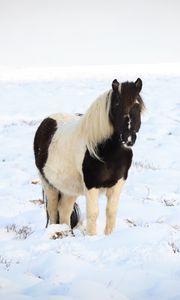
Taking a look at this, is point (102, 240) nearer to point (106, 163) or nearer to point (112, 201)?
point (106, 163)

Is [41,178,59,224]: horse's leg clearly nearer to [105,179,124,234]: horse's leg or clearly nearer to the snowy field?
the snowy field

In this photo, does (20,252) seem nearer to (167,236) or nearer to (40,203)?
(167,236)

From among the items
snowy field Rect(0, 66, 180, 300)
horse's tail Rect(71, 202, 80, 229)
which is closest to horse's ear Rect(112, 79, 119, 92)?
snowy field Rect(0, 66, 180, 300)

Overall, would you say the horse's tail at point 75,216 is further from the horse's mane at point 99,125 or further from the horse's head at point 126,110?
the horse's head at point 126,110

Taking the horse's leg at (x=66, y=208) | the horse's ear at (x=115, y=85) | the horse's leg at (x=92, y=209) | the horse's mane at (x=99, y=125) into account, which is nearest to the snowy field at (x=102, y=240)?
the horse's leg at (x=66, y=208)

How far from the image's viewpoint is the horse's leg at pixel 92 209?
17.6 feet

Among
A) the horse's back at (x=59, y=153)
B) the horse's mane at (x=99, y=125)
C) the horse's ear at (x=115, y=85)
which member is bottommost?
the horse's back at (x=59, y=153)

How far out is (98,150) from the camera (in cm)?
520

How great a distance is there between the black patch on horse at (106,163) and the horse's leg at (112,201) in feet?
0.62

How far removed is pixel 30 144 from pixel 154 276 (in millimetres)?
11676

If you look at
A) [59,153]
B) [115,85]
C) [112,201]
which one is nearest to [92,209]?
→ [112,201]

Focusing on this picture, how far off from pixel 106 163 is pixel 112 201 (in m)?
0.61

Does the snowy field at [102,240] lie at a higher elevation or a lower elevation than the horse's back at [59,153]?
lower

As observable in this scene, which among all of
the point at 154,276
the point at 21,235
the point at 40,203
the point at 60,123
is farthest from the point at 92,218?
the point at 40,203
